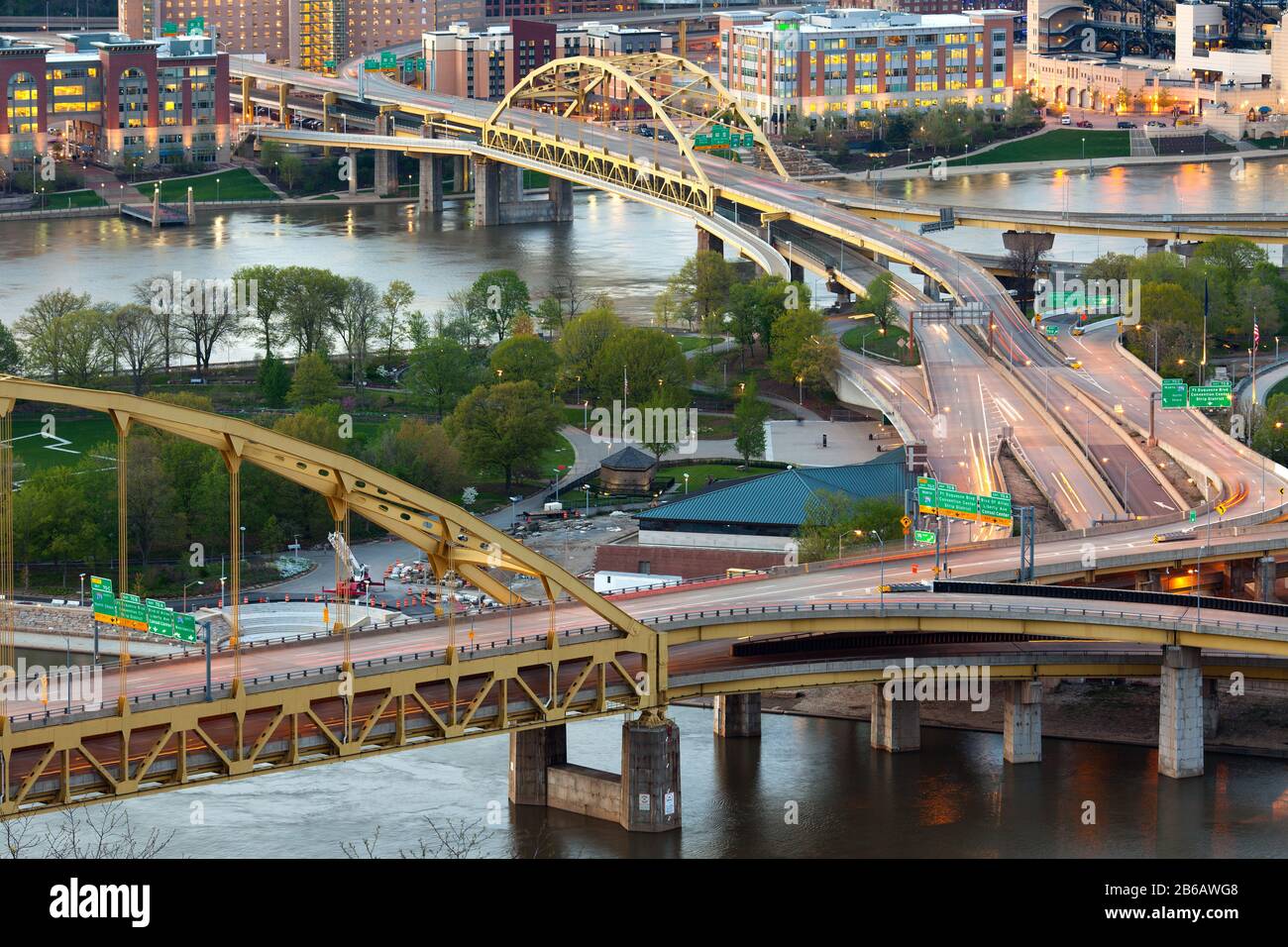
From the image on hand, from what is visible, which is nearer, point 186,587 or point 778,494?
point 186,587

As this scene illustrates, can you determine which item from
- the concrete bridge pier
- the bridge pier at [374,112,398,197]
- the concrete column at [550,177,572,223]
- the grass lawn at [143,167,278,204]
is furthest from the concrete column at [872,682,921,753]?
the bridge pier at [374,112,398,197]

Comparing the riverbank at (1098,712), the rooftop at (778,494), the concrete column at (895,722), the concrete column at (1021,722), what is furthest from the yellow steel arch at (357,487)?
the rooftop at (778,494)

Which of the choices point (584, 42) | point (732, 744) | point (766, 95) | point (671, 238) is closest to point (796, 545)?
point (732, 744)

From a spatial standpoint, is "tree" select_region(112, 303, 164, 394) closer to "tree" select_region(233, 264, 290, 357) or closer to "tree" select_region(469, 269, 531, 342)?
"tree" select_region(233, 264, 290, 357)

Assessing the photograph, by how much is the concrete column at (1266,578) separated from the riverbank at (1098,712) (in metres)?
3.82

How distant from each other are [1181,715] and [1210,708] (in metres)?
2.67

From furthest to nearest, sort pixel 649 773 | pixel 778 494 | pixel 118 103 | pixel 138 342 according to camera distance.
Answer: pixel 118 103 → pixel 138 342 → pixel 778 494 → pixel 649 773

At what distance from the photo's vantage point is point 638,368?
9812 centimetres

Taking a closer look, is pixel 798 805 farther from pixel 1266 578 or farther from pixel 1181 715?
pixel 1266 578

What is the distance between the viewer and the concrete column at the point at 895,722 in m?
63.5

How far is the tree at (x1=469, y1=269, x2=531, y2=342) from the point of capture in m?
112

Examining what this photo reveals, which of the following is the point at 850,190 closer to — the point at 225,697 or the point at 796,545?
the point at 796,545

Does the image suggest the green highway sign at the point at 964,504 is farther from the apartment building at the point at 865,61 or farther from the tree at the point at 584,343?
the apartment building at the point at 865,61

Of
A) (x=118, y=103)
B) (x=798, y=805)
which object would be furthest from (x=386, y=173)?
(x=798, y=805)
